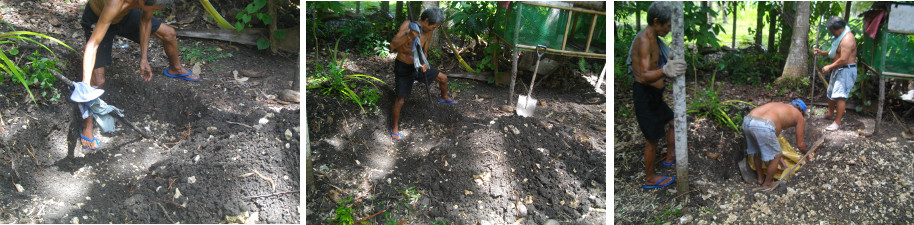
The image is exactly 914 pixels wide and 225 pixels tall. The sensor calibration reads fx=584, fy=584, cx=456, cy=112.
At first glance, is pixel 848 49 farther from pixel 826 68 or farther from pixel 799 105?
pixel 799 105

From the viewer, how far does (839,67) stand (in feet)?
9.95

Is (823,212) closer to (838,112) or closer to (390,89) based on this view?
(838,112)

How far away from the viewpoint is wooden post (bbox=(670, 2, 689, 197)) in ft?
7.91

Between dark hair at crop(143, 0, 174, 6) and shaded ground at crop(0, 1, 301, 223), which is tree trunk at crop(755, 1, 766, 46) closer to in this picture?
shaded ground at crop(0, 1, 301, 223)

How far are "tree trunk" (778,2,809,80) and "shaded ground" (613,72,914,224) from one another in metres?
0.22

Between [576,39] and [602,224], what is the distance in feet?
2.88

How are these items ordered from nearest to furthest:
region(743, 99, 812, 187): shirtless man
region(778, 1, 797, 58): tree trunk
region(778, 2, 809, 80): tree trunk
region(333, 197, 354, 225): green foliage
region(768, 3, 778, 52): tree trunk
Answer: region(333, 197, 354, 225): green foliage < region(743, 99, 812, 187): shirtless man < region(778, 2, 809, 80): tree trunk < region(778, 1, 797, 58): tree trunk < region(768, 3, 778, 52): tree trunk

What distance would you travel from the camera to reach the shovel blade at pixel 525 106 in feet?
9.09

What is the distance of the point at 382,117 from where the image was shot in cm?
268

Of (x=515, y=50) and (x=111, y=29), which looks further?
(x=515, y=50)

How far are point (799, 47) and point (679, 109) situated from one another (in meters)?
1.25

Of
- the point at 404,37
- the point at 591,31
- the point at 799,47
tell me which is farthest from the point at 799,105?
the point at 404,37

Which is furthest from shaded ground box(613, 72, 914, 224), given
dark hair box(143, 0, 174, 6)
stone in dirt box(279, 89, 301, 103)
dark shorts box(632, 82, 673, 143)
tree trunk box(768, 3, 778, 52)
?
dark hair box(143, 0, 174, 6)

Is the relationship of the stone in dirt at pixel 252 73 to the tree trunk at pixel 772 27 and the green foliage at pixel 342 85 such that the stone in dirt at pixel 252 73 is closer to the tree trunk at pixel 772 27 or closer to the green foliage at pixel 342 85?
the green foliage at pixel 342 85
